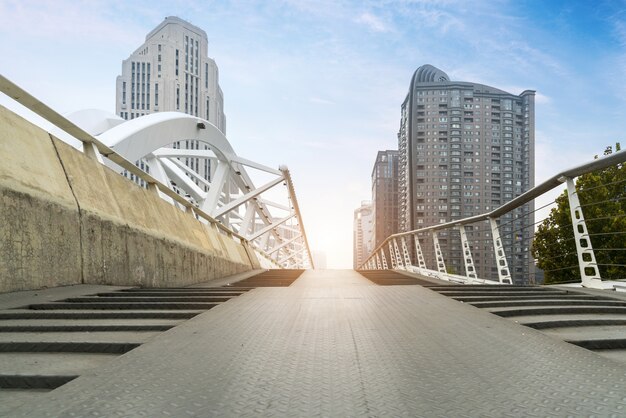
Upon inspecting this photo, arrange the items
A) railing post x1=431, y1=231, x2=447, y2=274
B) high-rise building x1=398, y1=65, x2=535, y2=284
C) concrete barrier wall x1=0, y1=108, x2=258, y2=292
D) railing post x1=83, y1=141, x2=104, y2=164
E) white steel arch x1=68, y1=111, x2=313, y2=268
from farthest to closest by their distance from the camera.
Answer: high-rise building x1=398, y1=65, x2=535, y2=284 → white steel arch x1=68, y1=111, x2=313, y2=268 → railing post x1=431, y1=231, x2=447, y2=274 → railing post x1=83, y1=141, x2=104, y2=164 → concrete barrier wall x1=0, y1=108, x2=258, y2=292

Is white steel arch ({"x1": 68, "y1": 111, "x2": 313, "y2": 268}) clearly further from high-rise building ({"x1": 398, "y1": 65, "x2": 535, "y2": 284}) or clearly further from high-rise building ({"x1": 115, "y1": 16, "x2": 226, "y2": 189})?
high-rise building ({"x1": 398, "y1": 65, "x2": 535, "y2": 284})

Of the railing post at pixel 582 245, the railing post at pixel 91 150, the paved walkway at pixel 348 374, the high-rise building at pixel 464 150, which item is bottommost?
the paved walkway at pixel 348 374

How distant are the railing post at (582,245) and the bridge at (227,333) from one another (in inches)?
1.3

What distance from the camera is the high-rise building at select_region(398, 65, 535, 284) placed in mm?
143625

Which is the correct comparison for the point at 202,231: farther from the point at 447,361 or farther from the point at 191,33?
the point at 191,33

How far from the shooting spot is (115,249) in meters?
5.73

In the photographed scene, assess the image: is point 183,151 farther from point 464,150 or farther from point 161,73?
point 464,150

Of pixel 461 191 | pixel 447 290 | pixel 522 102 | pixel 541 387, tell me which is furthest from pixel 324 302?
pixel 522 102

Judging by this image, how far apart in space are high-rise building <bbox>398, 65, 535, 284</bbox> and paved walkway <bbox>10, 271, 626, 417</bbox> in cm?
14108

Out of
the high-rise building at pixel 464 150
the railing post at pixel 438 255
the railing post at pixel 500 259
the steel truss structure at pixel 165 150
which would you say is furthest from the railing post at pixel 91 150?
the high-rise building at pixel 464 150

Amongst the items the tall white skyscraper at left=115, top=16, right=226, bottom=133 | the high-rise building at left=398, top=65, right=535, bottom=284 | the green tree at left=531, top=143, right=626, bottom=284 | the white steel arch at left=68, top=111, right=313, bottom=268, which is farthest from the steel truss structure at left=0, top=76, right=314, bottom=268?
the high-rise building at left=398, top=65, right=535, bottom=284

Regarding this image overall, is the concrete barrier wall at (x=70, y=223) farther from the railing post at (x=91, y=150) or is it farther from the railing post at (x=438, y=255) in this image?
the railing post at (x=438, y=255)

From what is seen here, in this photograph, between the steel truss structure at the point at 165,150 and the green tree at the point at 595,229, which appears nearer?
the steel truss structure at the point at 165,150

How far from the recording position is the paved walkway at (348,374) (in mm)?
1718
